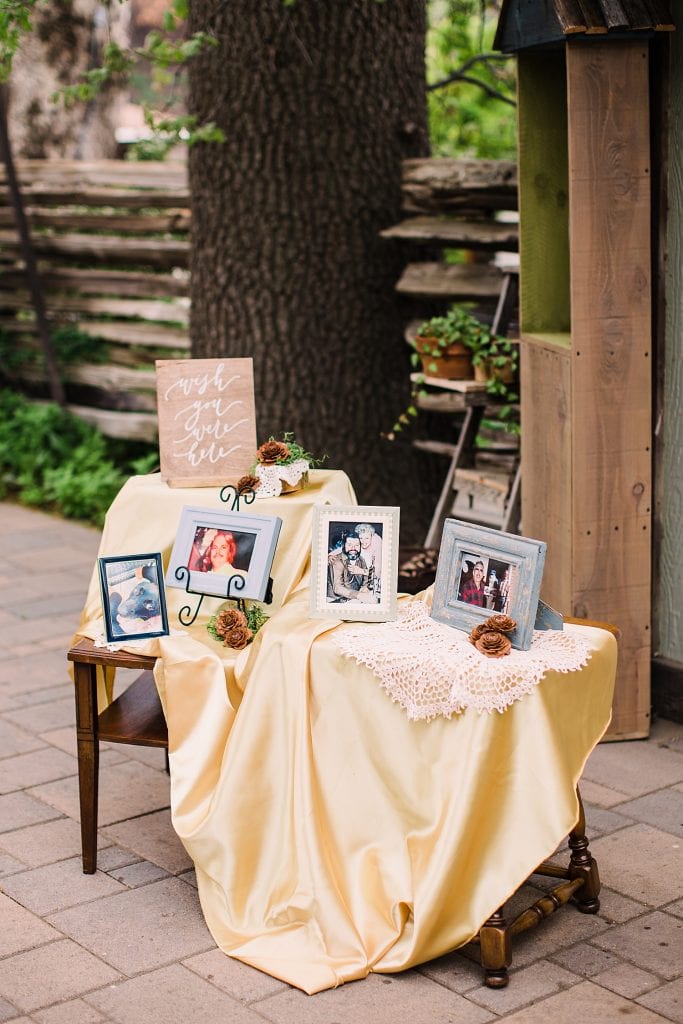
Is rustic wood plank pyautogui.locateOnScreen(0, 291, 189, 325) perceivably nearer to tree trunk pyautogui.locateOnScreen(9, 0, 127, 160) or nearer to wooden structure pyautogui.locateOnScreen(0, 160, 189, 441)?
wooden structure pyautogui.locateOnScreen(0, 160, 189, 441)

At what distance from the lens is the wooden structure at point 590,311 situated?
3.72 meters

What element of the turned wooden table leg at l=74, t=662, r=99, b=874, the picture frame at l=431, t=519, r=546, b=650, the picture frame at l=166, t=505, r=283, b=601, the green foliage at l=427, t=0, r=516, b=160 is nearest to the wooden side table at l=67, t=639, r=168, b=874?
the turned wooden table leg at l=74, t=662, r=99, b=874

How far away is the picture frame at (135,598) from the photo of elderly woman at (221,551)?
0.10m

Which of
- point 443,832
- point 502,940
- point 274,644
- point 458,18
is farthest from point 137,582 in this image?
point 458,18

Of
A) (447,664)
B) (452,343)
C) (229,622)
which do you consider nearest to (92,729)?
(229,622)

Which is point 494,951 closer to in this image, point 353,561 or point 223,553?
point 353,561

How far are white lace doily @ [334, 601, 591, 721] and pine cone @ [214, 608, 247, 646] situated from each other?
1.02 ft

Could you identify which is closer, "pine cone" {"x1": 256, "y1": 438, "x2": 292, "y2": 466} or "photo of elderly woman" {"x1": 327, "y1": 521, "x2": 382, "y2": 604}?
"photo of elderly woman" {"x1": 327, "y1": 521, "x2": 382, "y2": 604}

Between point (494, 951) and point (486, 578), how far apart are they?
852 mm

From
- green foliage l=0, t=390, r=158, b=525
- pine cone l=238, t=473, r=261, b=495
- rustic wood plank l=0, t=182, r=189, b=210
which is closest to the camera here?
pine cone l=238, t=473, r=261, b=495

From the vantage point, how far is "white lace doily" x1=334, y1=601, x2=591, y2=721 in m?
2.70

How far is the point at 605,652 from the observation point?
2.89 meters

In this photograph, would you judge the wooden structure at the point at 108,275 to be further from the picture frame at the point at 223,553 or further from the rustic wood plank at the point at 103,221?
the picture frame at the point at 223,553

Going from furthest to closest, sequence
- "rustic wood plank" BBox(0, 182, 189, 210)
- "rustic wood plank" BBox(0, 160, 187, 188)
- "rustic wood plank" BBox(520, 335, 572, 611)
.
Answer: "rustic wood plank" BBox(0, 160, 187, 188)
"rustic wood plank" BBox(0, 182, 189, 210)
"rustic wood plank" BBox(520, 335, 572, 611)
